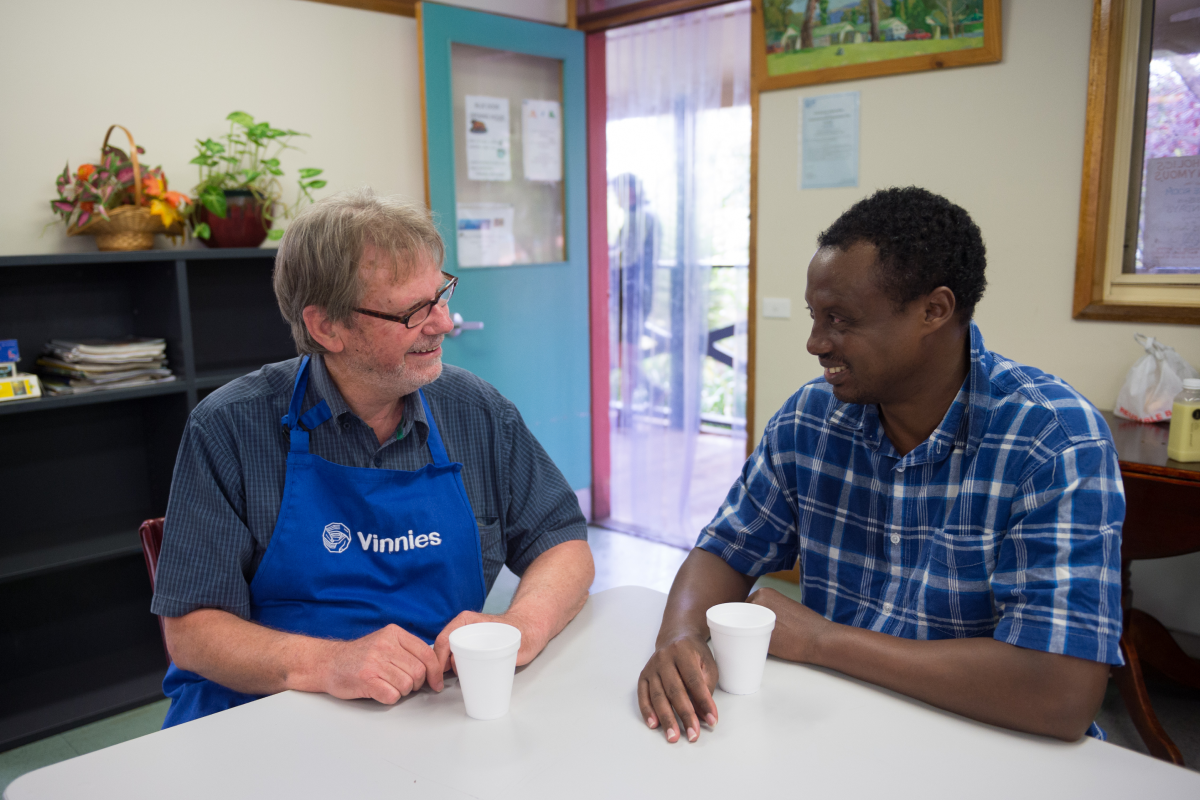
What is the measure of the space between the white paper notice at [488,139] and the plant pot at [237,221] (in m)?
1.11

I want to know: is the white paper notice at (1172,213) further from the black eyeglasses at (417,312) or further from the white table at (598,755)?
the black eyeglasses at (417,312)

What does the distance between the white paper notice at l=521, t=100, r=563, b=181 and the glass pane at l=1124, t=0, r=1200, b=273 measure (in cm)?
231

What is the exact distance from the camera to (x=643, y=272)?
4035mm

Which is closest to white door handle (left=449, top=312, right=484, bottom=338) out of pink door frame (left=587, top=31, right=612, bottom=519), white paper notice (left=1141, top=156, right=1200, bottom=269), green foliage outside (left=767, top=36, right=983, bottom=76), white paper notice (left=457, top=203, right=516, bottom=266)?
white paper notice (left=457, top=203, right=516, bottom=266)

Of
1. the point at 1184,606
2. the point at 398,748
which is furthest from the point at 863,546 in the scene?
the point at 1184,606

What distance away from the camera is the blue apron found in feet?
4.55

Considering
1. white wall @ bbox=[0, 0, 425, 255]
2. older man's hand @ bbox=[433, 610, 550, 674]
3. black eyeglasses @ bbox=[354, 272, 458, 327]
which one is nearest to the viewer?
older man's hand @ bbox=[433, 610, 550, 674]

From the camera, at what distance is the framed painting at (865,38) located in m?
2.86

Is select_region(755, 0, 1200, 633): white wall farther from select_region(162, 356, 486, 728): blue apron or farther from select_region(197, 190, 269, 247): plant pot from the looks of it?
select_region(162, 356, 486, 728): blue apron

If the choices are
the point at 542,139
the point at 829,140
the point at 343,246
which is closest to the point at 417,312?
the point at 343,246

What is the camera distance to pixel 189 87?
9.78 feet

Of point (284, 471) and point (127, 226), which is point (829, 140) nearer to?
point (127, 226)

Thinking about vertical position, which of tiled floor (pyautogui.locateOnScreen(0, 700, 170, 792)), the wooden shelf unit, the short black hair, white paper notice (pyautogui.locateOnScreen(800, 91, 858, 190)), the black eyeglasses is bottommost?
tiled floor (pyautogui.locateOnScreen(0, 700, 170, 792))

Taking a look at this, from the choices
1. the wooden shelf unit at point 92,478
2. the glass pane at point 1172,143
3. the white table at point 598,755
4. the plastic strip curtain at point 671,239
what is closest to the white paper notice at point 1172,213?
the glass pane at point 1172,143
